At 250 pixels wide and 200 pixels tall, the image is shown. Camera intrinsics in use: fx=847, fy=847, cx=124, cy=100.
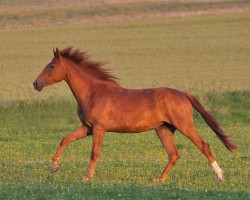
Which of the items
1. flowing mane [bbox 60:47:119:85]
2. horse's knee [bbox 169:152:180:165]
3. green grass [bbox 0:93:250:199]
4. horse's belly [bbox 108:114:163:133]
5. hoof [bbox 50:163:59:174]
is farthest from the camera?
flowing mane [bbox 60:47:119:85]

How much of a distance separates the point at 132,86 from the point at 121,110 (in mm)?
16234

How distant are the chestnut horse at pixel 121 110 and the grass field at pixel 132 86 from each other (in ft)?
1.63

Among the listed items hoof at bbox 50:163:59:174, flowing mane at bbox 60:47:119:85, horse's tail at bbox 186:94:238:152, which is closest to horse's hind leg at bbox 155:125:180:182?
horse's tail at bbox 186:94:238:152

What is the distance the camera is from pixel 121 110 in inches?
511

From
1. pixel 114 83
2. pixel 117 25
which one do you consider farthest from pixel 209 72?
pixel 114 83

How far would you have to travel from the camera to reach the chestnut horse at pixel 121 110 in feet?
42.1

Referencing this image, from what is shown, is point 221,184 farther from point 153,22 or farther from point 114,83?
point 153,22

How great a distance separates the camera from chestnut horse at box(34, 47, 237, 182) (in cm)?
1282

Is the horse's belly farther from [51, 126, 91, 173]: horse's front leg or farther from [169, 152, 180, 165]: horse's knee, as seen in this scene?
[169, 152, 180, 165]: horse's knee

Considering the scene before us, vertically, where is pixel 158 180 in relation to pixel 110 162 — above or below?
above

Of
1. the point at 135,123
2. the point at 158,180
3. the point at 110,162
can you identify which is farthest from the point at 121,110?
the point at 110,162

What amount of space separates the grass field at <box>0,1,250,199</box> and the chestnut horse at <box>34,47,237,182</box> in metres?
0.50

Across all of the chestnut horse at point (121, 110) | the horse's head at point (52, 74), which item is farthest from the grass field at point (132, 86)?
the horse's head at point (52, 74)

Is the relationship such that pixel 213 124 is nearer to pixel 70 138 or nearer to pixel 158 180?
pixel 158 180
